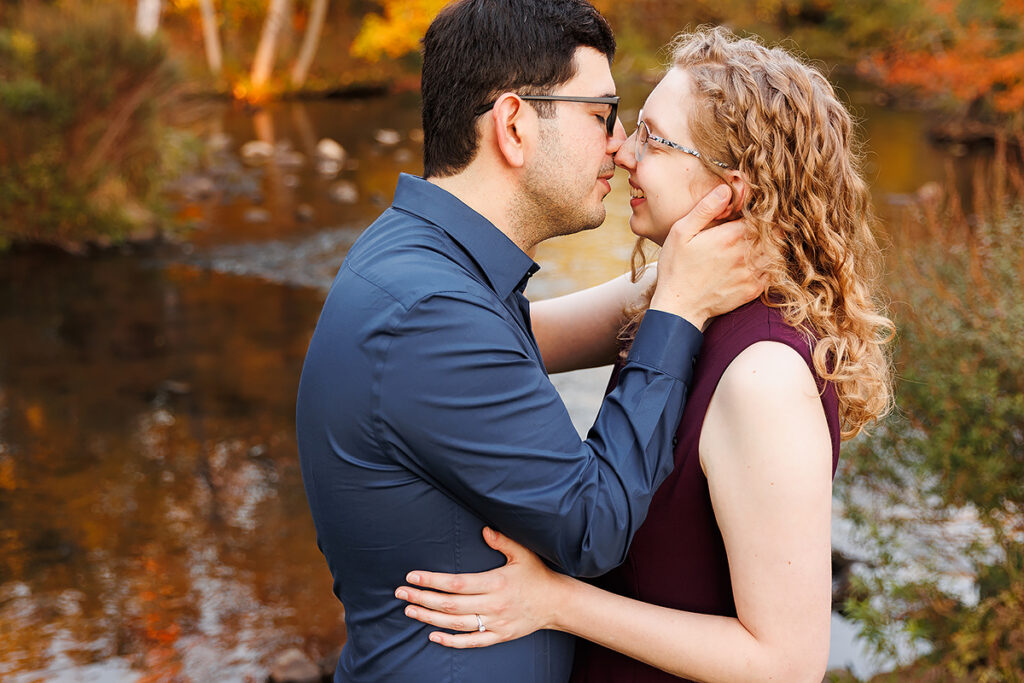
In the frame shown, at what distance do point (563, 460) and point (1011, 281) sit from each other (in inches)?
119

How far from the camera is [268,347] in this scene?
778cm

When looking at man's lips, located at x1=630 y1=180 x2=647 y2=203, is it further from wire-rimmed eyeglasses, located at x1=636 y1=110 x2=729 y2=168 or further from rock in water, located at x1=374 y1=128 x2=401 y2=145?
rock in water, located at x1=374 y1=128 x2=401 y2=145

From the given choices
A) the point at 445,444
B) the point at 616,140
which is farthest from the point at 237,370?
the point at 445,444

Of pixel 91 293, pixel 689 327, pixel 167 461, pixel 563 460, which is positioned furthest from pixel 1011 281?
pixel 91 293

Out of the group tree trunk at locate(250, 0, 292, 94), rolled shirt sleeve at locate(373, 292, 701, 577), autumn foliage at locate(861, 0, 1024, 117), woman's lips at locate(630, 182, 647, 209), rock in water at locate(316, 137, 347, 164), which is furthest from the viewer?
tree trunk at locate(250, 0, 292, 94)

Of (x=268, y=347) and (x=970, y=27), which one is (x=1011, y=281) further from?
(x=970, y=27)

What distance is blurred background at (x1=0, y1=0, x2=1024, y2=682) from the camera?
3709 millimetres

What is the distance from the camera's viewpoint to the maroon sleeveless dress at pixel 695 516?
5.69ft

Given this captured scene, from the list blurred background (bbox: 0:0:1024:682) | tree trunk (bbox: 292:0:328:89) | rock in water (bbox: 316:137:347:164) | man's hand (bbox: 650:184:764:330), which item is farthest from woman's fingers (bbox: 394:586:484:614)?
tree trunk (bbox: 292:0:328:89)

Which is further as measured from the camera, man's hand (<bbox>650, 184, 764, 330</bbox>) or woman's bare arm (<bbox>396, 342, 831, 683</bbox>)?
man's hand (<bbox>650, 184, 764, 330</bbox>)

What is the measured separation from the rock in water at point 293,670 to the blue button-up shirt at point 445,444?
2.31 m

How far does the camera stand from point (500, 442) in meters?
1.56

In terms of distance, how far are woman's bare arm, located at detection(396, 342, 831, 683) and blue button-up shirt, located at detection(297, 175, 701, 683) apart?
5 centimetres

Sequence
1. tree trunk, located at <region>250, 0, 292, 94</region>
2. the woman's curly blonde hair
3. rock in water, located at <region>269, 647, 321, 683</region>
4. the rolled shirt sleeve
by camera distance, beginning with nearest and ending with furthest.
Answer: the rolled shirt sleeve, the woman's curly blonde hair, rock in water, located at <region>269, 647, 321, 683</region>, tree trunk, located at <region>250, 0, 292, 94</region>
